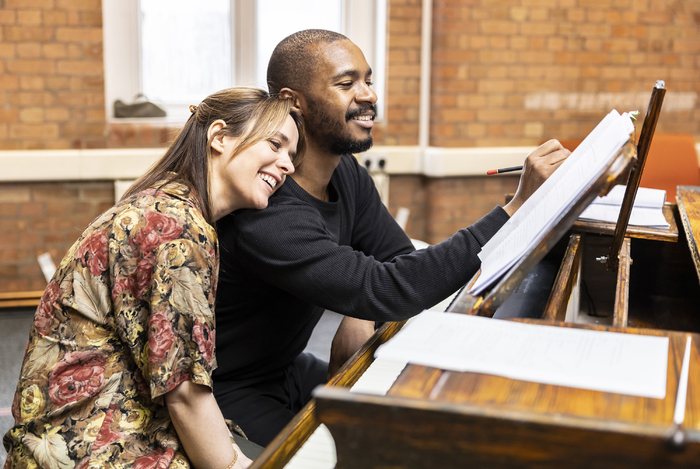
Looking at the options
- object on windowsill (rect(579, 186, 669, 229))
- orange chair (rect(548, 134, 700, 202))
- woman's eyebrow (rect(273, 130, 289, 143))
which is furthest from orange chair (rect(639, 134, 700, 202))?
woman's eyebrow (rect(273, 130, 289, 143))

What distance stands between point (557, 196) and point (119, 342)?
29.4 inches

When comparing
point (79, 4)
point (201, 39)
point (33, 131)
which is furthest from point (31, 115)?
point (201, 39)

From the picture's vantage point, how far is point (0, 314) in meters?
3.42

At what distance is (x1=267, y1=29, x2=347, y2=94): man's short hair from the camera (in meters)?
1.50

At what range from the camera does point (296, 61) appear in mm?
1511

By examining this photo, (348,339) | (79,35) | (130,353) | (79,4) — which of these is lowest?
(348,339)

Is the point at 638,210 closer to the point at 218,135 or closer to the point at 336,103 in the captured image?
the point at 336,103

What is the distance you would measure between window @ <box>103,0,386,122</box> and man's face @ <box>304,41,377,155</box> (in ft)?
7.81

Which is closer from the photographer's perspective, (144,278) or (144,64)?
(144,278)

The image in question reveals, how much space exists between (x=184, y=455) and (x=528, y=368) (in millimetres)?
678

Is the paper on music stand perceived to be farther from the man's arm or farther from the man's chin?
the man's chin

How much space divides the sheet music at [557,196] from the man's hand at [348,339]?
71 centimetres

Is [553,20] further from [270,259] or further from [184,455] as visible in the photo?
[184,455]

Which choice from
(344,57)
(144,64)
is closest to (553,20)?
(144,64)
